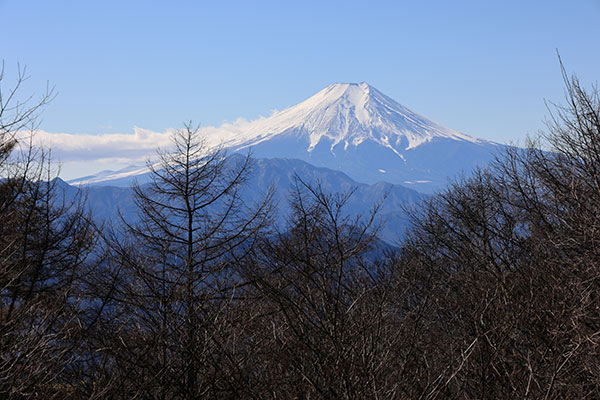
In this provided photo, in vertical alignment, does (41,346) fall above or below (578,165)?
below

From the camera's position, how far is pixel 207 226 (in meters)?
11.7

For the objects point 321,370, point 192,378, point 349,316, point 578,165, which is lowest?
point 192,378

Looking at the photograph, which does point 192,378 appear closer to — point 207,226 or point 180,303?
point 180,303

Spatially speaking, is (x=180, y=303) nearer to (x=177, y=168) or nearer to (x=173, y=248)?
(x=173, y=248)

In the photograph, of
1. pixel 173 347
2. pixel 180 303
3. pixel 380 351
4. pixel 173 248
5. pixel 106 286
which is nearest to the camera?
pixel 380 351

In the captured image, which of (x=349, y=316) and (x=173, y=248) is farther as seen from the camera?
(x=173, y=248)

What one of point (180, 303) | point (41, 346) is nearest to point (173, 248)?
point (180, 303)

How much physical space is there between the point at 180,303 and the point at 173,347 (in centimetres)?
106

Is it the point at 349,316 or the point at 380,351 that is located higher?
the point at 349,316

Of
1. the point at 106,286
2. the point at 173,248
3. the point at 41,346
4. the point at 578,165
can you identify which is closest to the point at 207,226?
the point at 173,248

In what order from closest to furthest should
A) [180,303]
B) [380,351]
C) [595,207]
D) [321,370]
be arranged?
[321,370]
[380,351]
[180,303]
[595,207]

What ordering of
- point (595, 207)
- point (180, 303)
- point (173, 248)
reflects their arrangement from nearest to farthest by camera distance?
point (180, 303) < point (595, 207) < point (173, 248)

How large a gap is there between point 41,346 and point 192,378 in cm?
183

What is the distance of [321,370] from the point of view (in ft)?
16.0
